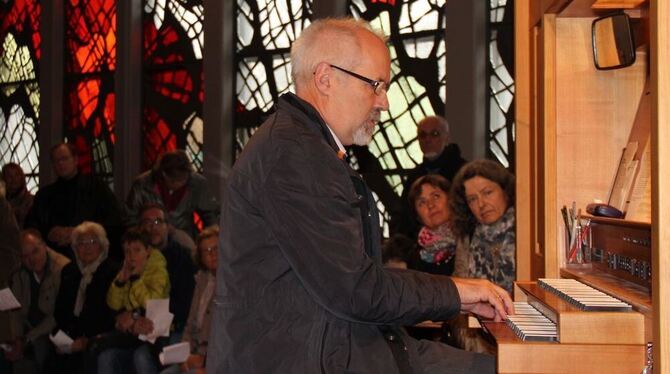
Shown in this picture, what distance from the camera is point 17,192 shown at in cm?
960

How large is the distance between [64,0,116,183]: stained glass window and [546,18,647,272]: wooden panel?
700 centimetres

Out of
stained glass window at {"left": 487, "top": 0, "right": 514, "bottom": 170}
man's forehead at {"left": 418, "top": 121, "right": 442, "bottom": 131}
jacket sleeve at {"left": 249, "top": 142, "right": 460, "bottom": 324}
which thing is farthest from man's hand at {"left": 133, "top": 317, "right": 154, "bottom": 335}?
jacket sleeve at {"left": 249, "top": 142, "right": 460, "bottom": 324}

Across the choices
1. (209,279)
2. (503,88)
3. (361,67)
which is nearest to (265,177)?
(361,67)

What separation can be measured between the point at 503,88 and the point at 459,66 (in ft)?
1.18

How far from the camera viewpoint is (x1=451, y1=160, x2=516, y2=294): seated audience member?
507 cm

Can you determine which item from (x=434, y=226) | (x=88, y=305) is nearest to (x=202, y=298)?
(x=88, y=305)

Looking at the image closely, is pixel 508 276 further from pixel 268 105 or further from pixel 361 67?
pixel 268 105

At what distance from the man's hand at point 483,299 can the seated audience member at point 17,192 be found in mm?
7136

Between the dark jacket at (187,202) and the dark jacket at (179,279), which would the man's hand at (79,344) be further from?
the dark jacket at (187,202)

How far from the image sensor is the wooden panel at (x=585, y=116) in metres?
4.29

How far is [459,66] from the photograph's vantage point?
26.0 ft

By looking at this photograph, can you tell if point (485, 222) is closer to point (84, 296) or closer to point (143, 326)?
point (143, 326)

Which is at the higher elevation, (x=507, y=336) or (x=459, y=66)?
(x=459, y=66)

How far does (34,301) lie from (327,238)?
5482mm
